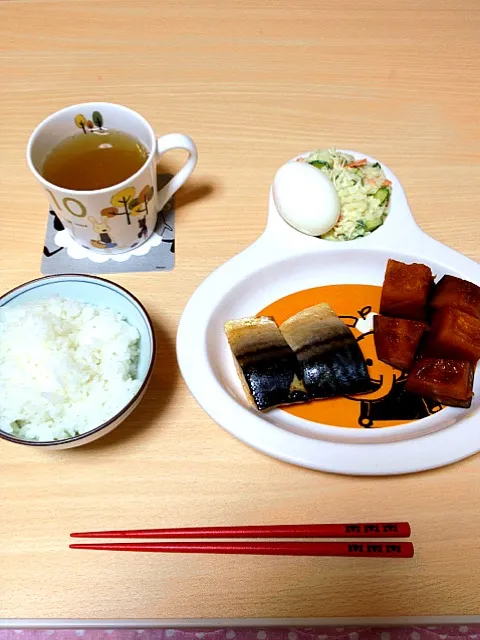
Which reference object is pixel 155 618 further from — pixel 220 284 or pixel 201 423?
pixel 220 284

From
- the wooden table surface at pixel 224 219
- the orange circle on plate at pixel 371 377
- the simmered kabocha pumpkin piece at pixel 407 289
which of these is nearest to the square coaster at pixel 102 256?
the wooden table surface at pixel 224 219

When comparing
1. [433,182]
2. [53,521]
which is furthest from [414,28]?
[53,521]

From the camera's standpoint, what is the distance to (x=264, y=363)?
105 centimetres

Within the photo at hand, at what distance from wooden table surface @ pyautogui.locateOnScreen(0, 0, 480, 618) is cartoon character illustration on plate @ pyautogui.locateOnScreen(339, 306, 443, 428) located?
4.8 inches

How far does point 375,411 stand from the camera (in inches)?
42.3

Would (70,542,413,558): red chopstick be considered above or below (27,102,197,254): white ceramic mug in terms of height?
below

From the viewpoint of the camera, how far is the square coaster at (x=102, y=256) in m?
1.26

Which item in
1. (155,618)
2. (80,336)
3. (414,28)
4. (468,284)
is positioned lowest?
(155,618)

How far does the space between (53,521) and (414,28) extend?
1.71 meters

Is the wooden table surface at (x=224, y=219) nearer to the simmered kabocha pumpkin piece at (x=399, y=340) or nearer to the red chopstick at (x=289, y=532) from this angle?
the red chopstick at (x=289, y=532)

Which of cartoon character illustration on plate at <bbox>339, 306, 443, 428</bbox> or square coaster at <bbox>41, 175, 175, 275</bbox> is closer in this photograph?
cartoon character illustration on plate at <bbox>339, 306, 443, 428</bbox>

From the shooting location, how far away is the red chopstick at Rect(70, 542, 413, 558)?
92 cm

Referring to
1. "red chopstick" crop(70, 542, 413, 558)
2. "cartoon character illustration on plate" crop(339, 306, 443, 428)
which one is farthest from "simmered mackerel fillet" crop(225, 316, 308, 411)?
"red chopstick" crop(70, 542, 413, 558)

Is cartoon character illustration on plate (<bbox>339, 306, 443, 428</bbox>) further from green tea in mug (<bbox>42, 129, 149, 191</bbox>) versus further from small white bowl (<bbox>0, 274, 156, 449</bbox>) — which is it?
green tea in mug (<bbox>42, 129, 149, 191</bbox>)
